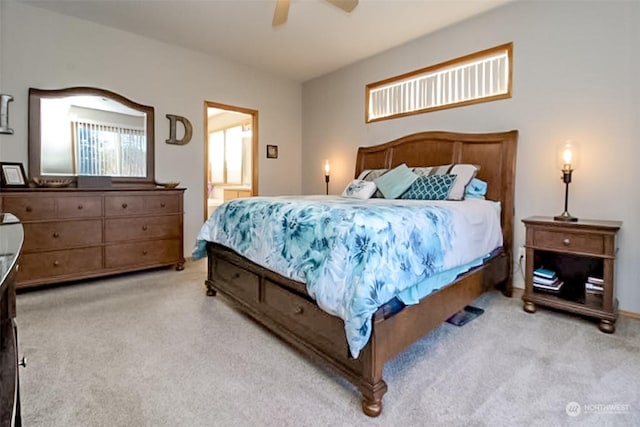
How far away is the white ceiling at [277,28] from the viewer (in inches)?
120

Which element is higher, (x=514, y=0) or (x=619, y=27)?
(x=514, y=0)

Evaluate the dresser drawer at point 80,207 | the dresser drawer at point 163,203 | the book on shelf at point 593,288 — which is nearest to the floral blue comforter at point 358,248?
the book on shelf at point 593,288

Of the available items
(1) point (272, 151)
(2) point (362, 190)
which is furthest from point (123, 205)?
(2) point (362, 190)

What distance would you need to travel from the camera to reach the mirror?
3191 millimetres

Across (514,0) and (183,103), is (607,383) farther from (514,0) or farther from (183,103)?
(183,103)

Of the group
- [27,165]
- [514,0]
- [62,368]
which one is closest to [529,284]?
[514,0]

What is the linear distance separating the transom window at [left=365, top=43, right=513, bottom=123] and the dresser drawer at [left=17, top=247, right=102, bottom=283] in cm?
349

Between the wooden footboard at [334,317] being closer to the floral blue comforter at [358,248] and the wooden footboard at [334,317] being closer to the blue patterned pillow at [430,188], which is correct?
the floral blue comforter at [358,248]

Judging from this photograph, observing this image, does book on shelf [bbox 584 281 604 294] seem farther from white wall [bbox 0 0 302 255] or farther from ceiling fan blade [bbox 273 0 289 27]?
white wall [bbox 0 0 302 255]

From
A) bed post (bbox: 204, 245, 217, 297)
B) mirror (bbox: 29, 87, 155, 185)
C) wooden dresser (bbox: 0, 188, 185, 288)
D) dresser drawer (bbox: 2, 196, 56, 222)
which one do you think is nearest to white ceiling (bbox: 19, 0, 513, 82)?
mirror (bbox: 29, 87, 155, 185)

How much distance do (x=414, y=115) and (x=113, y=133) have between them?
3.37m

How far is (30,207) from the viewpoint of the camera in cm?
284

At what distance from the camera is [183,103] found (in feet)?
13.4

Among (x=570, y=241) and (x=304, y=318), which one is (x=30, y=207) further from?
(x=570, y=241)
